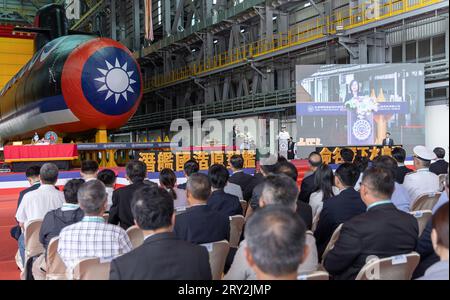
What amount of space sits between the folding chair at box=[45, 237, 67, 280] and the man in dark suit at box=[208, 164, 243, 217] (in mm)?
1383

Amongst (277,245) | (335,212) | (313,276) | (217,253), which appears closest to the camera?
(277,245)

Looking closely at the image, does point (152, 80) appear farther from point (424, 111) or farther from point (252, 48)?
point (424, 111)

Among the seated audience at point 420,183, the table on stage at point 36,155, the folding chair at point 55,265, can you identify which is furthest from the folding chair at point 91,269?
the table on stage at point 36,155

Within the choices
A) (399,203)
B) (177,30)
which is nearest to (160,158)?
(399,203)

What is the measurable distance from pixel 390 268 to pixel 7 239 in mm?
5413

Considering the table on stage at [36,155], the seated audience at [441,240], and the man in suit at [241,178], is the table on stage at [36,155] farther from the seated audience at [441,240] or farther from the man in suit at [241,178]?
the seated audience at [441,240]

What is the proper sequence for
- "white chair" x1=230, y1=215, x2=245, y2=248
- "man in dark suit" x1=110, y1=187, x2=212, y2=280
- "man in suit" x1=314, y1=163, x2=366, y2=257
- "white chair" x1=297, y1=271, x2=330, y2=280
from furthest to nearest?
"white chair" x1=230, y1=215, x2=245, y2=248 → "man in suit" x1=314, y1=163, x2=366, y2=257 → "man in dark suit" x1=110, y1=187, x2=212, y2=280 → "white chair" x1=297, y1=271, x2=330, y2=280

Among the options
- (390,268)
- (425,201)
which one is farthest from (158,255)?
(425,201)

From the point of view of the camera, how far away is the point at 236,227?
3.69m

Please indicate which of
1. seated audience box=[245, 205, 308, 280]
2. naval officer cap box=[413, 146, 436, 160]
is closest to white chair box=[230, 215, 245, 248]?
seated audience box=[245, 205, 308, 280]

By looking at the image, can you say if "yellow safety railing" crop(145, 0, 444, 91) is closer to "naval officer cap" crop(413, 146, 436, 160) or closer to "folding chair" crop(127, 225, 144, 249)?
"naval officer cap" crop(413, 146, 436, 160)

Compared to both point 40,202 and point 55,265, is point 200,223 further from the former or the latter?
point 40,202

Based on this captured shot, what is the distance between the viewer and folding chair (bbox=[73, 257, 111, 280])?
2321 millimetres
